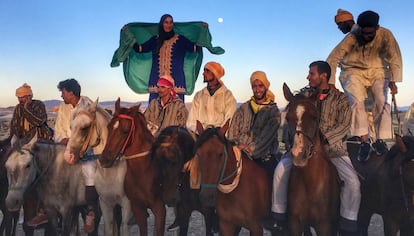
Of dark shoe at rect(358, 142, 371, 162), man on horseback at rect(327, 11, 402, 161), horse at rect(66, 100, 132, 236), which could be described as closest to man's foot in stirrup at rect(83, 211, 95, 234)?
horse at rect(66, 100, 132, 236)

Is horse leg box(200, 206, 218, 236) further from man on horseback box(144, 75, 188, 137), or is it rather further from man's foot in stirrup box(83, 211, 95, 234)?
man's foot in stirrup box(83, 211, 95, 234)

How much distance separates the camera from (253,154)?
642 cm

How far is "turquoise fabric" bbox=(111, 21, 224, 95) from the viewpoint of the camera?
948 cm

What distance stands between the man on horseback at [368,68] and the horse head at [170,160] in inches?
104

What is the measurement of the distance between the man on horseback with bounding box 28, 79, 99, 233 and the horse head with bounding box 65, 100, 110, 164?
A: 0.46ft

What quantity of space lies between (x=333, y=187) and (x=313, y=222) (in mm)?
477

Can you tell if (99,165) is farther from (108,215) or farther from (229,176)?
(229,176)

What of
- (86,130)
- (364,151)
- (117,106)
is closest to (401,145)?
(364,151)

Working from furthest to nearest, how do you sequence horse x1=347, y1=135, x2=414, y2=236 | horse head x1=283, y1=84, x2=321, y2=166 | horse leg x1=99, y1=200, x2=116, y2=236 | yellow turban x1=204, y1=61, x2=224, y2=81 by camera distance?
yellow turban x1=204, y1=61, x2=224, y2=81
horse leg x1=99, y1=200, x2=116, y2=236
horse x1=347, y1=135, x2=414, y2=236
horse head x1=283, y1=84, x2=321, y2=166

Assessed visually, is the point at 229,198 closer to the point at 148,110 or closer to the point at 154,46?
the point at 148,110

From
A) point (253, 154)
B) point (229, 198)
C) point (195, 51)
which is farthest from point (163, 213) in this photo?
point (195, 51)

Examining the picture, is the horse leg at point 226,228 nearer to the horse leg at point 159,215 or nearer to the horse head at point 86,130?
the horse leg at point 159,215

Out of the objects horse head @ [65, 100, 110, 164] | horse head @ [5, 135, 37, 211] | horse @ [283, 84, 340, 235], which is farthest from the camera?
horse head @ [5, 135, 37, 211]

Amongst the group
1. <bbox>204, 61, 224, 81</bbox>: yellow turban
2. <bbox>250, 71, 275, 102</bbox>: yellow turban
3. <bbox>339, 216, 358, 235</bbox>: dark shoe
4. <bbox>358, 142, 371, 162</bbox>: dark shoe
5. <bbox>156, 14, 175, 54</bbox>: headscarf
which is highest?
<bbox>156, 14, 175, 54</bbox>: headscarf
